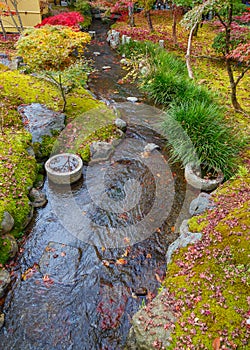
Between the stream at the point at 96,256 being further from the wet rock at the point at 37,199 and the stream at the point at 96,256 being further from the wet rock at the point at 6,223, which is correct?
the wet rock at the point at 6,223

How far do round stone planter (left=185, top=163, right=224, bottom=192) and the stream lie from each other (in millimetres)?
291

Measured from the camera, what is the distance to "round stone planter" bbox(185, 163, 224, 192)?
6.00 m

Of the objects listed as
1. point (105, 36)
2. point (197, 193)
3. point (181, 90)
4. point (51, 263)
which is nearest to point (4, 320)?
point (51, 263)

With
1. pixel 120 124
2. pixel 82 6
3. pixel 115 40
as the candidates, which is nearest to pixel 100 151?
pixel 120 124

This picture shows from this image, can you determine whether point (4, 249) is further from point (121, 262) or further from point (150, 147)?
point (150, 147)

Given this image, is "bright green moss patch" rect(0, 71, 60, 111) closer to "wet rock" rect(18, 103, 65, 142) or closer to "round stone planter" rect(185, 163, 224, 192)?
"wet rock" rect(18, 103, 65, 142)

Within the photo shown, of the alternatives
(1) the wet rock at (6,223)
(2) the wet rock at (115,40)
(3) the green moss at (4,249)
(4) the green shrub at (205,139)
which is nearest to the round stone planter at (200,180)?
(4) the green shrub at (205,139)

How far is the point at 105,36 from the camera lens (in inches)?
698

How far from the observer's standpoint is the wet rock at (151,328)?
3.15 meters

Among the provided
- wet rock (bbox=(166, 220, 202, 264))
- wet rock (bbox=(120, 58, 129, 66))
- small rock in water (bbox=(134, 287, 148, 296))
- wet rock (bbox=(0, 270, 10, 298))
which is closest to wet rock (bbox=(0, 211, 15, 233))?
wet rock (bbox=(0, 270, 10, 298))

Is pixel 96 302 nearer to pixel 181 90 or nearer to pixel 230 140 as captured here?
pixel 230 140

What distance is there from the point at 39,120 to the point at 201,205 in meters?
5.16

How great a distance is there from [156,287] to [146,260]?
54cm

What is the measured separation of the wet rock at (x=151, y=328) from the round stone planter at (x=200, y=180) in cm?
317
